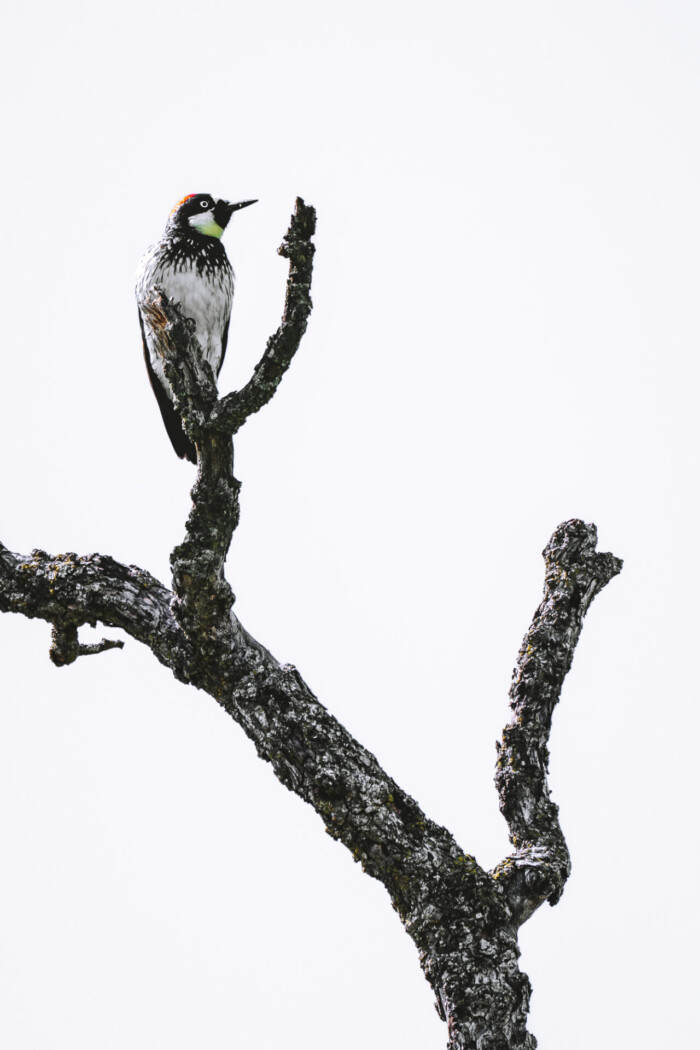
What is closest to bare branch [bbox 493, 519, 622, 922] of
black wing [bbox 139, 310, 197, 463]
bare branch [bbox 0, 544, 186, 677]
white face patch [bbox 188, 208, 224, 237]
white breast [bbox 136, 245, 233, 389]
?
bare branch [bbox 0, 544, 186, 677]

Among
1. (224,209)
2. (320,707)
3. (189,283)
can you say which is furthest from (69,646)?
(224,209)

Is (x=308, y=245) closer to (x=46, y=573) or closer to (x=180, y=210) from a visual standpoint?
(x=46, y=573)

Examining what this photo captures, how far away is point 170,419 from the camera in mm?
6156

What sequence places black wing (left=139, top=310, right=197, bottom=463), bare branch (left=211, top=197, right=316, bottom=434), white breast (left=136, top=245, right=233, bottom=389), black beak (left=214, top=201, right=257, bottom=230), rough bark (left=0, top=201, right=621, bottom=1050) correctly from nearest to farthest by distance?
rough bark (left=0, top=201, right=621, bottom=1050) → bare branch (left=211, top=197, right=316, bottom=434) → white breast (left=136, top=245, right=233, bottom=389) → black wing (left=139, top=310, right=197, bottom=463) → black beak (left=214, top=201, right=257, bottom=230)

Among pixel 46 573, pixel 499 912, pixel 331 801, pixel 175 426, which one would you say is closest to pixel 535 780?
pixel 499 912

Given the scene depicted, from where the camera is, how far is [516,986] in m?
2.77

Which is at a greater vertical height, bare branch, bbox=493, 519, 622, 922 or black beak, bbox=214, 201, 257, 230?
black beak, bbox=214, 201, 257, 230

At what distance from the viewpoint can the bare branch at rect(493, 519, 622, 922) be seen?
3.02 m

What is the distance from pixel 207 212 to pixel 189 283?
906 millimetres

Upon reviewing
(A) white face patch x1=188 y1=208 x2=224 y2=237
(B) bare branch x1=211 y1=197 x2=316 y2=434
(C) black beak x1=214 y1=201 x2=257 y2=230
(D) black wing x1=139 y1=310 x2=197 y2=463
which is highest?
(C) black beak x1=214 y1=201 x2=257 y2=230

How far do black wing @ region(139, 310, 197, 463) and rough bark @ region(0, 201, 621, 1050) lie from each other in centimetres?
264

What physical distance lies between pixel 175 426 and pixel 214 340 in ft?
1.90

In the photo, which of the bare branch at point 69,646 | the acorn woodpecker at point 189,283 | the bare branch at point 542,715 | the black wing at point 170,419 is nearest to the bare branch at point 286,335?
the bare branch at point 69,646

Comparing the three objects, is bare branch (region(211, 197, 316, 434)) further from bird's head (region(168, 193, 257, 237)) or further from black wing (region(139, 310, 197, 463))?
bird's head (region(168, 193, 257, 237))
